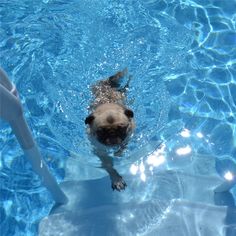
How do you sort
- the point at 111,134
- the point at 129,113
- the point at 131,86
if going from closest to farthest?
A: the point at 111,134
the point at 129,113
the point at 131,86

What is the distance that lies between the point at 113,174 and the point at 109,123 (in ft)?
2.89

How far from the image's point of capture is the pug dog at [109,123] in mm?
4094

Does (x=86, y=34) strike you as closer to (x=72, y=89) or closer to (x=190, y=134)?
(x=72, y=89)

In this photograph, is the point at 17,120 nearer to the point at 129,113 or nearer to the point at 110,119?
the point at 110,119

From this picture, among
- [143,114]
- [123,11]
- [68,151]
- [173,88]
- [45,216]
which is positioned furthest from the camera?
[123,11]

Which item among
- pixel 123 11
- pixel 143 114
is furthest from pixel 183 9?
pixel 143 114

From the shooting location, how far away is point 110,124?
4.07 m

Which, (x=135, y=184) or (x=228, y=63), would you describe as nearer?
(x=135, y=184)

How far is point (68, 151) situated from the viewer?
17.6 ft

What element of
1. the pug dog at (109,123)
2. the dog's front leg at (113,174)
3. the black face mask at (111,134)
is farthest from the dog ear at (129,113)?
the dog's front leg at (113,174)

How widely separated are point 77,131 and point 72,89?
853mm

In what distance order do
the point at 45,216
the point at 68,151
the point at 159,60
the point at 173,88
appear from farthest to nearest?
the point at 159,60 < the point at 173,88 < the point at 68,151 < the point at 45,216

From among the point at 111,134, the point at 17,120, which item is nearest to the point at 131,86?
the point at 111,134

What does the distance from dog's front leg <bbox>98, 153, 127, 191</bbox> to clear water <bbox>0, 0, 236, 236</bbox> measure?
362 mm
